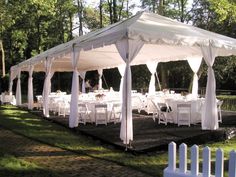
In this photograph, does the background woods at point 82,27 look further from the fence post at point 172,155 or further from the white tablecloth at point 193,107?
the fence post at point 172,155

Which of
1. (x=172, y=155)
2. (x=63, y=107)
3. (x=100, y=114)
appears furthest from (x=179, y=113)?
(x=172, y=155)

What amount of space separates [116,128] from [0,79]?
77.6ft

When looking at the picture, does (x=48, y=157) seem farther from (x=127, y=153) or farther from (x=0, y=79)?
(x=0, y=79)

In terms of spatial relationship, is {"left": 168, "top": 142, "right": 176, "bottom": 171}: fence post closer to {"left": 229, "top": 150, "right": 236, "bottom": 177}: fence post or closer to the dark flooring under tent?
{"left": 229, "top": 150, "right": 236, "bottom": 177}: fence post

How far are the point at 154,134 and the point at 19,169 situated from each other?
4.28m

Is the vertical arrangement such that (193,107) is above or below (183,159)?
above

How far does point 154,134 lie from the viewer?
10148mm

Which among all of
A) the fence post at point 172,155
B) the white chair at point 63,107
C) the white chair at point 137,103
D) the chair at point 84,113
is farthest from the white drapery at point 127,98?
the white chair at point 137,103

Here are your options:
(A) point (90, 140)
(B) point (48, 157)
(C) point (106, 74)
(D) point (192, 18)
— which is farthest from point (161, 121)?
(C) point (106, 74)

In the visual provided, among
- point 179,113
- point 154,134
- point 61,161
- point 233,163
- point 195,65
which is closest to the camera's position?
point 233,163

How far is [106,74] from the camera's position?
34656mm

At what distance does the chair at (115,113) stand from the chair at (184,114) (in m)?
2.20

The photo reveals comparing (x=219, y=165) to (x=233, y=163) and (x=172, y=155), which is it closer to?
(x=233, y=163)

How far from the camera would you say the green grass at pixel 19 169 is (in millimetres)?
6555
